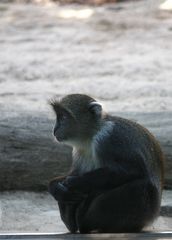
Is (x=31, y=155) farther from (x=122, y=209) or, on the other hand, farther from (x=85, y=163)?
(x=122, y=209)

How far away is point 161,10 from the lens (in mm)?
20359

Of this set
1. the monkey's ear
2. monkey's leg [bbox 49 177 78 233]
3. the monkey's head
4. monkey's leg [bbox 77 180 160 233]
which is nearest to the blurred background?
monkey's leg [bbox 49 177 78 233]

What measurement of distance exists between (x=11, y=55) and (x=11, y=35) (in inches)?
83.3

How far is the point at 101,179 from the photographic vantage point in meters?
5.67

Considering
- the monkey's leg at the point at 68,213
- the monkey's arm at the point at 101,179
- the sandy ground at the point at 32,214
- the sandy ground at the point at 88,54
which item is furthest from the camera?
the sandy ground at the point at 88,54

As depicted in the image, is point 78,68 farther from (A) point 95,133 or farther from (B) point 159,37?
(A) point 95,133

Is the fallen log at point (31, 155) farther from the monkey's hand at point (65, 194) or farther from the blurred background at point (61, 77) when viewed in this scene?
the monkey's hand at point (65, 194)

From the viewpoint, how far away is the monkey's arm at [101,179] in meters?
5.68

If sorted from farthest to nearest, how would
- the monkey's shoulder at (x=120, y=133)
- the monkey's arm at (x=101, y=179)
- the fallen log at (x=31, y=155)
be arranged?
the fallen log at (x=31, y=155)
the monkey's shoulder at (x=120, y=133)
the monkey's arm at (x=101, y=179)

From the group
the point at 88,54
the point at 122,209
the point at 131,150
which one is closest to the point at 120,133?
the point at 131,150

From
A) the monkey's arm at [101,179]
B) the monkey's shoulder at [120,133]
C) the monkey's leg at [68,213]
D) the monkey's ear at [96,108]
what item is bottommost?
the monkey's leg at [68,213]

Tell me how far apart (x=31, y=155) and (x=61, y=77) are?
23.3 ft

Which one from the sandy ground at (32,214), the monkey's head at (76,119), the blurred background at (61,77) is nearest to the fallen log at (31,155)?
the blurred background at (61,77)

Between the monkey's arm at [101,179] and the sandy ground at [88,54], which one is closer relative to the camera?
the monkey's arm at [101,179]
